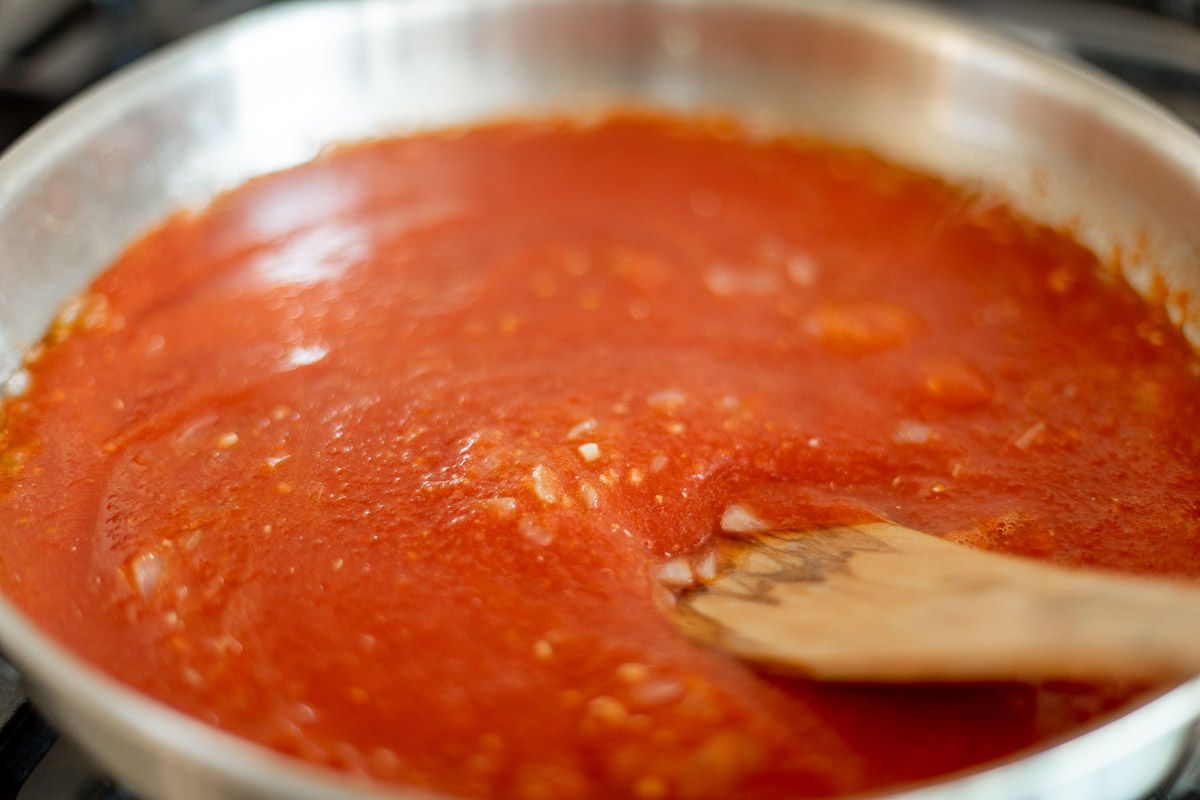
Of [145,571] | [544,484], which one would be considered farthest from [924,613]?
[145,571]

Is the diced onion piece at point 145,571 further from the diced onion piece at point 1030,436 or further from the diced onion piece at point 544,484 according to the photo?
the diced onion piece at point 1030,436

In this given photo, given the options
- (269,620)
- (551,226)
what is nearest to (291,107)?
(551,226)

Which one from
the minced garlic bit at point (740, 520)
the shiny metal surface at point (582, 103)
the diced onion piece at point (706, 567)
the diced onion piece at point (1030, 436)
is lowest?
the diced onion piece at point (706, 567)

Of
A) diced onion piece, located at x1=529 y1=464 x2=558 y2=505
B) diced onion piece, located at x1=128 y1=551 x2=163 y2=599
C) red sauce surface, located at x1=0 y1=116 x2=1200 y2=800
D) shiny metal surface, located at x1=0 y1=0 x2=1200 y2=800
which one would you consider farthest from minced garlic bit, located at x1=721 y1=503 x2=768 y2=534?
shiny metal surface, located at x1=0 y1=0 x2=1200 y2=800

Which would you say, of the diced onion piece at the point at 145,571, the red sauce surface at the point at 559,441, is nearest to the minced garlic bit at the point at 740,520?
the red sauce surface at the point at 559,441

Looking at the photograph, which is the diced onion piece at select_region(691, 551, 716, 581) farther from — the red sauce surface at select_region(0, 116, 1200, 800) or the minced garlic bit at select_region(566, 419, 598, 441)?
the minced garlic bit at select_region(566, 419, 598, 441)

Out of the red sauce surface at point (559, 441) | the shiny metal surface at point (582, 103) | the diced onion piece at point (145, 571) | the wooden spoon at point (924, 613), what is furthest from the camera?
the shiny metal surface at point (582, 103)

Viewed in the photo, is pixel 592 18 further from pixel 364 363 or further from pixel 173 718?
pixel 173 718

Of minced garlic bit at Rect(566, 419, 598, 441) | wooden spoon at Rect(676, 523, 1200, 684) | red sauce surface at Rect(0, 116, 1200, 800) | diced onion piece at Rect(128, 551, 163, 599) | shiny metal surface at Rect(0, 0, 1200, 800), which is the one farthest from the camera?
shiny metal surface at Rect(0, 0, 1200, 800)
